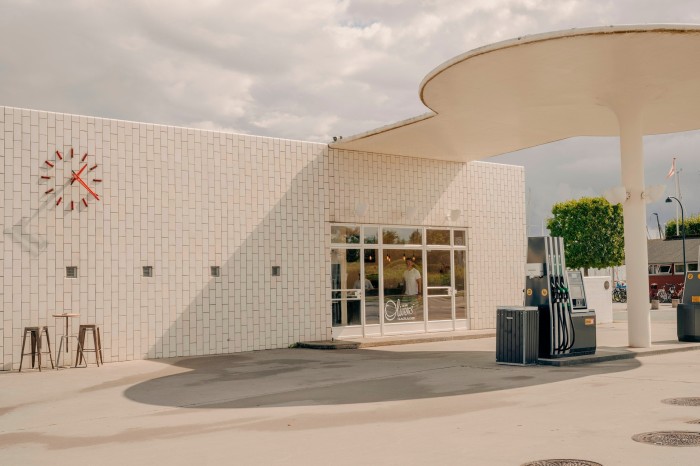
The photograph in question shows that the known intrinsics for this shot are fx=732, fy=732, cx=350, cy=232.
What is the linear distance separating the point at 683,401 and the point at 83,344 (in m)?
10.6

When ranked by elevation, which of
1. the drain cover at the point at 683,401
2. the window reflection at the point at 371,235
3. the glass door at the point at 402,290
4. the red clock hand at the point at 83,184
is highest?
the red clock hand at the point at 83,184

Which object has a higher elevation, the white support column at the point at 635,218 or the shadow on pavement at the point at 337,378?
the white support column at the point at 635,218

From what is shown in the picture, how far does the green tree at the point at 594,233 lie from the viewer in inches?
2282

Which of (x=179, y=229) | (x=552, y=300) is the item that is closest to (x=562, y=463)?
(x=552, y=300)

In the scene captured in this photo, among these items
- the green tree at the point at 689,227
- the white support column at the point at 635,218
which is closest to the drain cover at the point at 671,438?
the white support column at the point at 635,218

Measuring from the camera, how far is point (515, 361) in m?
12.8

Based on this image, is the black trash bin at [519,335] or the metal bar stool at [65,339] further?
the metal bar stool at [65,339]

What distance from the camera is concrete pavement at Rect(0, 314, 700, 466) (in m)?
6.48

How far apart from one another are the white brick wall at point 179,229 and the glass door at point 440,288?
122 cm

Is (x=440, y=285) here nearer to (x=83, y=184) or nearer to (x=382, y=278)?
(x=382, y=278)

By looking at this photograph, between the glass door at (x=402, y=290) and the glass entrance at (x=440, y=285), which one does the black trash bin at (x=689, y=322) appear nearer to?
the glass entrance at (x=440, y=285)

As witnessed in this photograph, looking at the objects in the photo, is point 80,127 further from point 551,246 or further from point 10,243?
point 551,246

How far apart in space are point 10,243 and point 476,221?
40.5 ft

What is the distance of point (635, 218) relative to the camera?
14.6 metres
